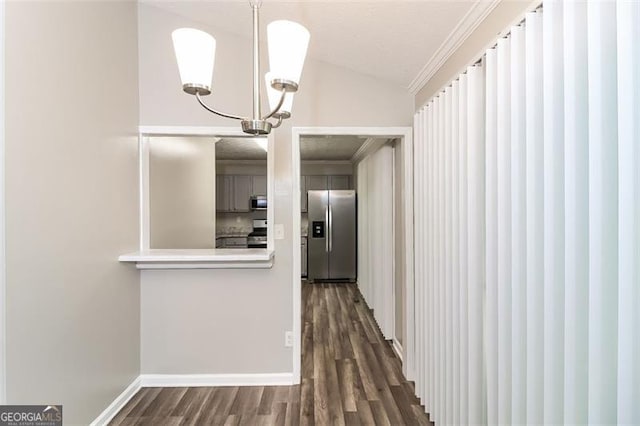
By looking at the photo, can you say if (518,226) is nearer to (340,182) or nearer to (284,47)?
(284,47)

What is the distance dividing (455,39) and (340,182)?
493 cm

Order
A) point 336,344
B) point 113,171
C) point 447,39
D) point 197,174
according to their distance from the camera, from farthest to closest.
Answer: point 197,174
point 336,344
point 113,171
point 447,39

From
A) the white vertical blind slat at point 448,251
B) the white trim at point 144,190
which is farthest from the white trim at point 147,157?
the white vertical blind slat at point 448,251

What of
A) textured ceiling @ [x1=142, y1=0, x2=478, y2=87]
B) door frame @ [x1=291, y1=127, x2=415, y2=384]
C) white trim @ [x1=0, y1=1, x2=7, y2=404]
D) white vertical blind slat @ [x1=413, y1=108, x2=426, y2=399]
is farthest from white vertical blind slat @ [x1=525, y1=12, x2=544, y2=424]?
white trim @ [x1=0, y1=1, x2=7, y2=404]

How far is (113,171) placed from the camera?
7.24 ft

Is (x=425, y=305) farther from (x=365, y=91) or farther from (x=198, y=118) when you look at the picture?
(x=198, y=118)

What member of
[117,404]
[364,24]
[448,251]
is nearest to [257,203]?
[117,404]

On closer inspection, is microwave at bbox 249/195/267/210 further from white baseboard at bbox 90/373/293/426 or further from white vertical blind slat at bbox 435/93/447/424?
white vertical blind slat at bbox 435/93/447/424

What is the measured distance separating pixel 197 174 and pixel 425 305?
8.97 feet

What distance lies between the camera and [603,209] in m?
0.92

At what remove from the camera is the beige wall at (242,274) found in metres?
2.57

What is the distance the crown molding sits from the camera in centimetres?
157

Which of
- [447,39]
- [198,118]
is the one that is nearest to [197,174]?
[198,118]

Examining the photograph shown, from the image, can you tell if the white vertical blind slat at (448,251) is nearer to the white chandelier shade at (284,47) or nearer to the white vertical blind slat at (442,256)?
the white vertical blind slat at (442,256)
